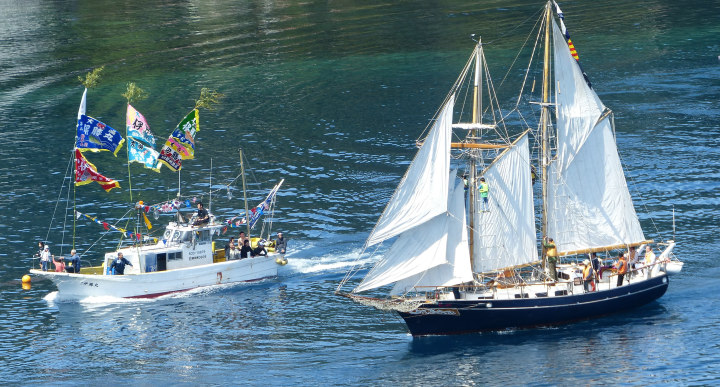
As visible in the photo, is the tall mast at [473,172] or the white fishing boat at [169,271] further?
the white fishing boat at [169,271]

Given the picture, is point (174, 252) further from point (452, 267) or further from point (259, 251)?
point (452, 267)

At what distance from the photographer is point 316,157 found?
102 meters

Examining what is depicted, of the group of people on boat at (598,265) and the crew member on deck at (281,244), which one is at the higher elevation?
the crew member on deck at (281,244)

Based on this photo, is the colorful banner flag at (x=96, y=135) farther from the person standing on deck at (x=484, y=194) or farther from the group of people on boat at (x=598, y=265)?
the group of people on boat at (x=598, y=265)

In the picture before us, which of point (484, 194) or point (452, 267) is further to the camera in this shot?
point (484, 194)

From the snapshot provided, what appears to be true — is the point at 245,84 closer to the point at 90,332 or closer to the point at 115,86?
the point at 115,86

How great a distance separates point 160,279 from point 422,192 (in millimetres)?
23662

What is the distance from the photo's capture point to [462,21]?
505ft

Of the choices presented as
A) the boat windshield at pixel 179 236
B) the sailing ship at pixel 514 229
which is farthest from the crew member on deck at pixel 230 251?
the sailing ship at pixel 514 229

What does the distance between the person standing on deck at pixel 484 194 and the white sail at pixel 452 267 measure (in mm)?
2400

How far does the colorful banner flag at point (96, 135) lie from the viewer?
237 feet

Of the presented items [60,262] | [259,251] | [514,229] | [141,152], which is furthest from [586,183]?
[60,262]

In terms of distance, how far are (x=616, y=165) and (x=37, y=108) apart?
8050 centimetres

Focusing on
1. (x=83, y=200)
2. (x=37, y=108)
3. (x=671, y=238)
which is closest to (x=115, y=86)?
(x=37, y=108)
